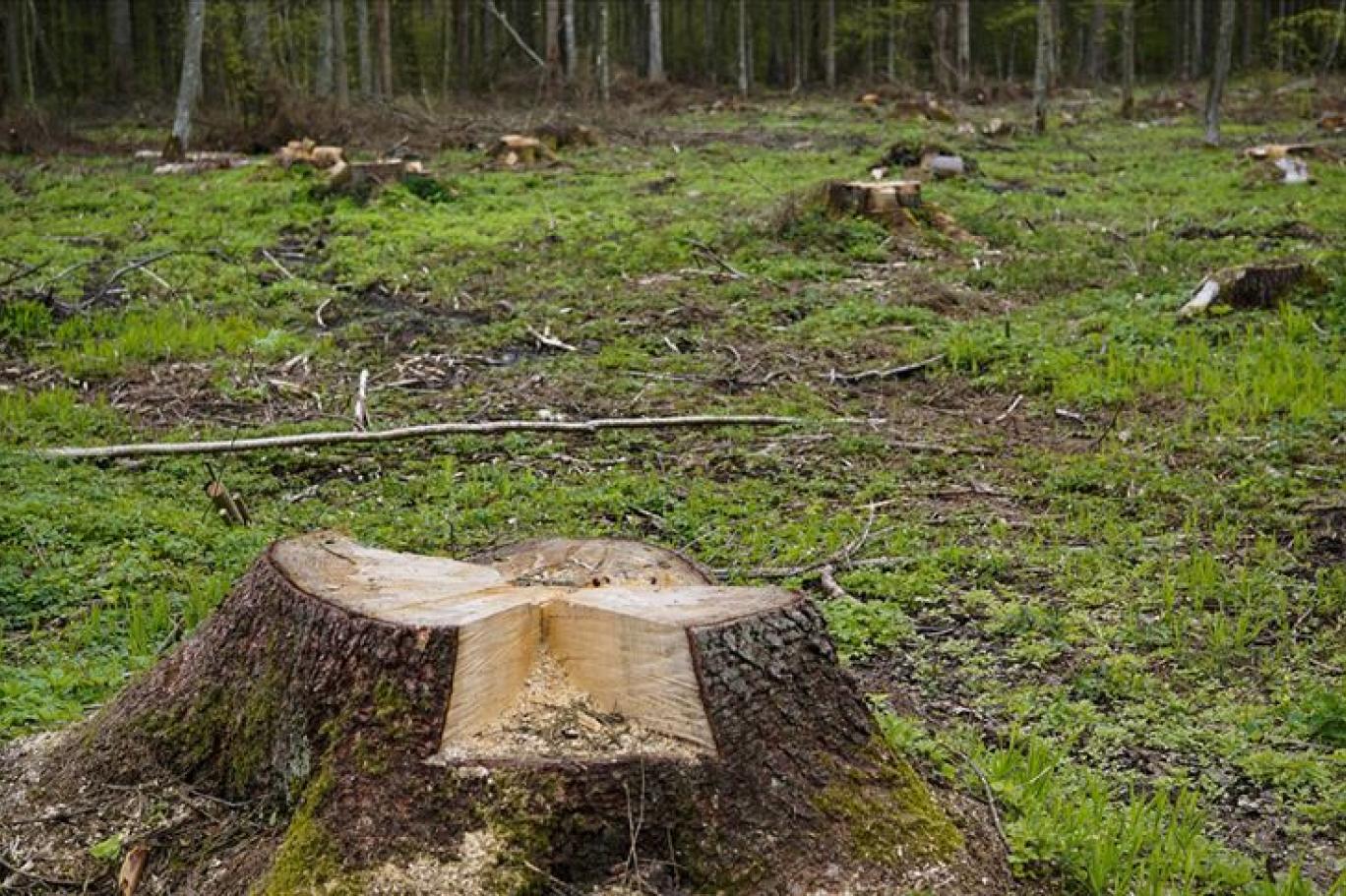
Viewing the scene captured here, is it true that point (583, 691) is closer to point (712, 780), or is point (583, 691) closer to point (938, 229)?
point (712, 780)

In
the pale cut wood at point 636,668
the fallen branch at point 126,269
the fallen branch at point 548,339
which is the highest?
the pale cut wood at point 636,668

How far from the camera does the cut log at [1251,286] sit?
1009cm

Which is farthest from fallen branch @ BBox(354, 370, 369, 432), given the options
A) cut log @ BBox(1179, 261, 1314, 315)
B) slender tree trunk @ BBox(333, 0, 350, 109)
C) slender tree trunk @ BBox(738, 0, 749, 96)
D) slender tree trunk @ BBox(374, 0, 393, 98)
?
slender tree trunk @ BBox(738, 0, 749, 96)

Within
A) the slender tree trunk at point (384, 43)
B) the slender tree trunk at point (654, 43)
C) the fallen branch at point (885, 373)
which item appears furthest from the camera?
the slender tree trunk at point (654, 43)

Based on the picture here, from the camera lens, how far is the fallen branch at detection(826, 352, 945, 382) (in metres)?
9.36

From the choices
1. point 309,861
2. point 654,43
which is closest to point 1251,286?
point 309,861

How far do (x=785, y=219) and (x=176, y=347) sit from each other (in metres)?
6.23

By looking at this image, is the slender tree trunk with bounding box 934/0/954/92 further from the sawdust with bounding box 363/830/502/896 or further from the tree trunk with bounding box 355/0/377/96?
the sawdust with bounding box 363/830/502/896

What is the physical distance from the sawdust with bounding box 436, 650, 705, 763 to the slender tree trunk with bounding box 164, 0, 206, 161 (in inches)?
797

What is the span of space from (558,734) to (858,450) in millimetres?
4867

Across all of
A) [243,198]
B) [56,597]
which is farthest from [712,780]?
[243,198]

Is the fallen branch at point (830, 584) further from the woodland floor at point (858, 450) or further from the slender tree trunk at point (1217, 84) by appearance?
the slender tree trunk at point (1217, 84)

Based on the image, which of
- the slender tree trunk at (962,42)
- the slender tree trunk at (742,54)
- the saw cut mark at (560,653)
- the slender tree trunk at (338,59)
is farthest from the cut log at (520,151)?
the saw cut mark at (560,653)

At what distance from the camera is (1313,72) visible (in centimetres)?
3584
